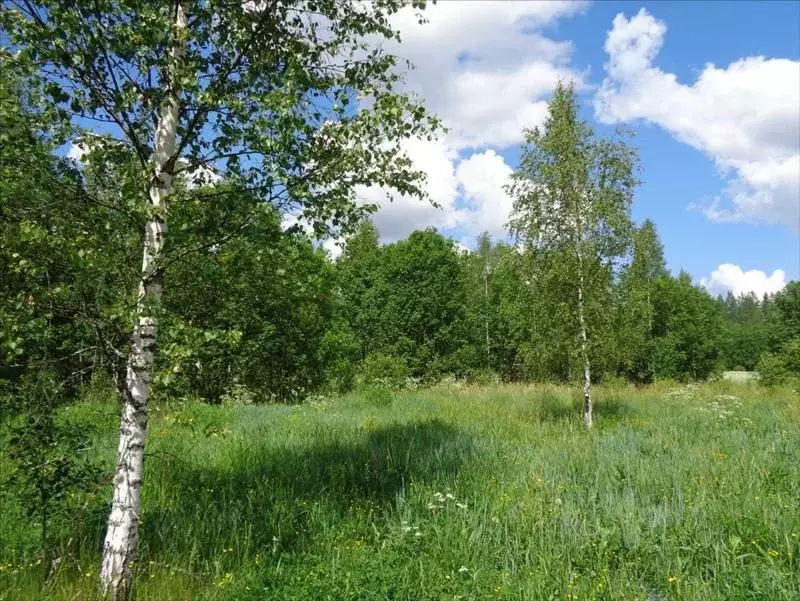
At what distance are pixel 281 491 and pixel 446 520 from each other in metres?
1.98

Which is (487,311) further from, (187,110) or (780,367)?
(187,110)

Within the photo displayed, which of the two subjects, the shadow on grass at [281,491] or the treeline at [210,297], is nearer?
the treeline at [210,297]

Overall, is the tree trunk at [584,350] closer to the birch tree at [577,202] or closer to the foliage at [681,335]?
the birch tree at [577,202]

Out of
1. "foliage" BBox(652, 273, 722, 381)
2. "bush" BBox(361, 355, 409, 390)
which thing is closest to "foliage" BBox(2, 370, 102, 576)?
"bush" BBox(361, 355, 409, 390)

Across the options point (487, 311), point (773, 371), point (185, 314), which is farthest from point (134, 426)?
point (487, 311)

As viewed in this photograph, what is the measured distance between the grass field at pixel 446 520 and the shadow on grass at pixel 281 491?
0.02 m

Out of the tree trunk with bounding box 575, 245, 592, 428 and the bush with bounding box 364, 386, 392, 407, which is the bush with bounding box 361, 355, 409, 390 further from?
the tree trunk with bounding box 575, 245, 592, 428

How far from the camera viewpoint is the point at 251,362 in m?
24.2

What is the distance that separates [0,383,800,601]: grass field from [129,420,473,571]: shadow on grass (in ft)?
0.08

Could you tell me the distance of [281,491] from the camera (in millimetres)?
5906

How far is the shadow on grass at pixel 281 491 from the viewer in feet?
16.2

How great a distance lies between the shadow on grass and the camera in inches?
194

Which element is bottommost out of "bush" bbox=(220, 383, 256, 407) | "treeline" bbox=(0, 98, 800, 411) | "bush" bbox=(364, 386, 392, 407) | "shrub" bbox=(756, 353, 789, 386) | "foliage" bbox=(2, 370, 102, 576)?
"shrub" bbox=(756, 353, 789, 386)

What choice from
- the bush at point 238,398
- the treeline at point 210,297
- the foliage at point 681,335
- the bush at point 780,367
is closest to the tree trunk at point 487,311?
the treeline at point 210,297
